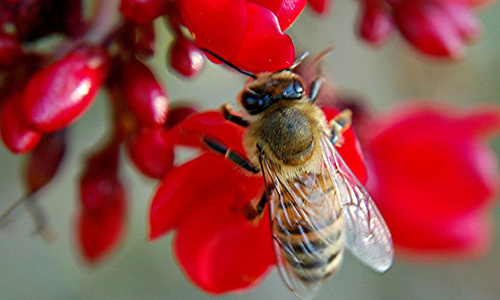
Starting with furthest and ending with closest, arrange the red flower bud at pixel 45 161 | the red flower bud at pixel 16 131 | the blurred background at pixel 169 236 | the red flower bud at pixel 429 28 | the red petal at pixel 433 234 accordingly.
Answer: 1. the blurred background at pixel 169 236
2. the red petal at pixel 433 234
3. the red flower bud at pixel 429 28
4. the red flower bud at pixel 45 161
5. the red flower bud at pixel 16 131

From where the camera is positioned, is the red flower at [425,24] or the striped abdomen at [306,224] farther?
the red flower at [425,24]

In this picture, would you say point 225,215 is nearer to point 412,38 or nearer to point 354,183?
point 354,183

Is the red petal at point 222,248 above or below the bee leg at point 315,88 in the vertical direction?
below

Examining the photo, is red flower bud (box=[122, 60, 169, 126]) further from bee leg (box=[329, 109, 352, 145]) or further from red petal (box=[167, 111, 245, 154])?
bee leg (box=[329, 109, 352, 145])

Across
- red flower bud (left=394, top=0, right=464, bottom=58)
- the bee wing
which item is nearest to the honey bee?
the bee wing

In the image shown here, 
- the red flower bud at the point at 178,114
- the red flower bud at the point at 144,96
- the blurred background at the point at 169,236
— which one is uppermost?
the red flower bud at the point at 144,96

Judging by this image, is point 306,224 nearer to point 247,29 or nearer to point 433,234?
point 247,29

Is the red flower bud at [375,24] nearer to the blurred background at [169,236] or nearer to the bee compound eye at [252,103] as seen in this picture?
the blurred background at [169,236]

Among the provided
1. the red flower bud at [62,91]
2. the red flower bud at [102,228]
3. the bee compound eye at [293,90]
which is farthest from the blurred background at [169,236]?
the red flower bud at [62,91]

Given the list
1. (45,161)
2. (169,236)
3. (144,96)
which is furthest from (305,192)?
(169,236)
